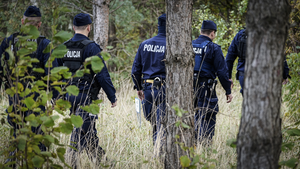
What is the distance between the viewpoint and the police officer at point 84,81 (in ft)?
10.1

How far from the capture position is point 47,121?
1.81m

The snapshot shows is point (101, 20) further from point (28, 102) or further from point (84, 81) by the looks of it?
point (28, 102)

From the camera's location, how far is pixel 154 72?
141 inches

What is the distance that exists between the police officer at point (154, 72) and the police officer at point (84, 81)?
0.58 meters

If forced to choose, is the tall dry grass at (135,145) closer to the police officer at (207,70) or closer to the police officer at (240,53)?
the police officer at (207,70)

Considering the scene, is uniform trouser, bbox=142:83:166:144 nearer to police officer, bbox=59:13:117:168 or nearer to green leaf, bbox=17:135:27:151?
police officer, bbox=59:13:117:168

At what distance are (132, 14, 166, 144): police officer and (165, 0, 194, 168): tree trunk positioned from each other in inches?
37.5

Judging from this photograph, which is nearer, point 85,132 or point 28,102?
point 28,102

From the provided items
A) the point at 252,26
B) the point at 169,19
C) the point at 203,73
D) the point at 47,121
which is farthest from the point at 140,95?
the point at 252,26

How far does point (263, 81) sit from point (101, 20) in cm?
438

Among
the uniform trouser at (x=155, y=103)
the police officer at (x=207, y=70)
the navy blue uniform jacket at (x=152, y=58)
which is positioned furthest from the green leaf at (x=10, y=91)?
the police officer at (x=207, y=70)

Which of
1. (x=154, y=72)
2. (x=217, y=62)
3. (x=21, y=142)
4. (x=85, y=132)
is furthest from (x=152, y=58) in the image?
(x=21, y=142)

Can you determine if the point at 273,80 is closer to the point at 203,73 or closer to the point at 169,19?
the point at 169,19

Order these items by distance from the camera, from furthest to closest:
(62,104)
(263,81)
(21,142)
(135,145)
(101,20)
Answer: (101,20)
(135,145)
(62,104)
(21,142)
(263,81)
